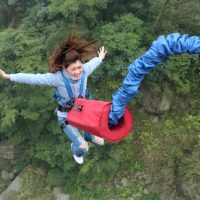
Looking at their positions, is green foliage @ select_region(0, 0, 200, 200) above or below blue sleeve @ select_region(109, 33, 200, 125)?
below

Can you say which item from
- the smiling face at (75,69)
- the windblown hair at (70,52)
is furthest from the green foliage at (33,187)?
the windblown hair at (70,52)

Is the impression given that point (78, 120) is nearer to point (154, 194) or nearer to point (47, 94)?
point (47, 94)

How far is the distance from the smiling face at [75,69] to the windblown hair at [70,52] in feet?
0.13

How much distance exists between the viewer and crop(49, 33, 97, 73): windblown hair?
4.48 m

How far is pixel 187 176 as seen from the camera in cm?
1223

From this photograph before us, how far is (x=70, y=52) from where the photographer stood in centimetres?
450

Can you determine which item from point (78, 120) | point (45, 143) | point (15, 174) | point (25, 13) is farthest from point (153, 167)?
point (78, 120)

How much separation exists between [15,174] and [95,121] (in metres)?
12.1

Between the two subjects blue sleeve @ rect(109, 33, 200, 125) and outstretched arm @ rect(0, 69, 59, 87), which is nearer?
blue sleeve @ rect(109, 33, 200, 125)

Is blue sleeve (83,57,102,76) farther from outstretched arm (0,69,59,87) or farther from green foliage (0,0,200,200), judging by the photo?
green foliage (0,0,200,200)

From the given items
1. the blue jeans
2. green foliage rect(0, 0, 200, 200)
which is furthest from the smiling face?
green foliage rect(0, 0, 200, 200)

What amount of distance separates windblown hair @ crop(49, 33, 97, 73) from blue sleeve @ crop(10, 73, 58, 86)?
187 millimetres

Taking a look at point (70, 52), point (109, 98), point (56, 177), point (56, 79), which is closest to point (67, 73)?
point (56, 79)

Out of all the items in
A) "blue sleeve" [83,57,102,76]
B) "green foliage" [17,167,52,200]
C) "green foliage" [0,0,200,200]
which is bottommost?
"green foliage" [17,167,52,200]
